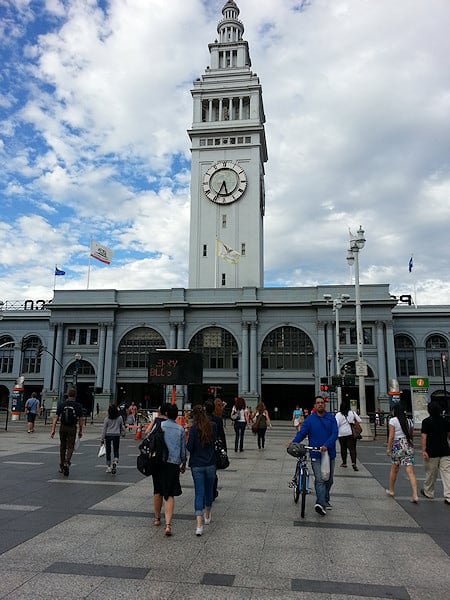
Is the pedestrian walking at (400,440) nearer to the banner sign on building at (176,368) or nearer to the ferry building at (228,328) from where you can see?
the banner sign on building at (176,368)

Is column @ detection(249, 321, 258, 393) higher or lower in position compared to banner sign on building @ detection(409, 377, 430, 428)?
higher

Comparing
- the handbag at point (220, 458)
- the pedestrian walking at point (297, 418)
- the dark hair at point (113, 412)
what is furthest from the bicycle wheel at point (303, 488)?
the pedestrian walking at point (297, 418)

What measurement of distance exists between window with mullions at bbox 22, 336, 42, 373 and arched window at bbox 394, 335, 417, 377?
4128 centimetres

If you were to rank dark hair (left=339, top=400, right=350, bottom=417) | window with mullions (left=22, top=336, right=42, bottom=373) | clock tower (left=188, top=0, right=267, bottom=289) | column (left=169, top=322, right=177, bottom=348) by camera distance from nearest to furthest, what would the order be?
dark hair (left=339, top=400, right=350, bottom=417)
column (left=169, top=322, right=177, bottom=348)
clock tower (left=188, top=0, right=267, bottom=289)
window with mullions (left=22, top=336, right=42, bottom=373)

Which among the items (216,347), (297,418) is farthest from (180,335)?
(297,418)

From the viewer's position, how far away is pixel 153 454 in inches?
298

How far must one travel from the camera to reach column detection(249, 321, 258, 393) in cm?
4983

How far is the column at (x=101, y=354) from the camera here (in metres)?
53.0

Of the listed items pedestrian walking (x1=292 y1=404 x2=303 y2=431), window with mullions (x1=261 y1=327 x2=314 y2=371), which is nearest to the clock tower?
window with mullions (x1=261 y1=327 x2=314 y2=371)

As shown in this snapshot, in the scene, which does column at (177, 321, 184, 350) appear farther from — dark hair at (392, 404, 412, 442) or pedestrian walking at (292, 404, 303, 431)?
dark hair at (392, 404, 412, 442)

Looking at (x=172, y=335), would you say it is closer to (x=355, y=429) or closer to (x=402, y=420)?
(x=355, y=429)

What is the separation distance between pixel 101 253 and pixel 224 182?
17.3 metres

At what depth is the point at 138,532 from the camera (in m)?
7.69

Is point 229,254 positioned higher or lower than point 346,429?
higher
